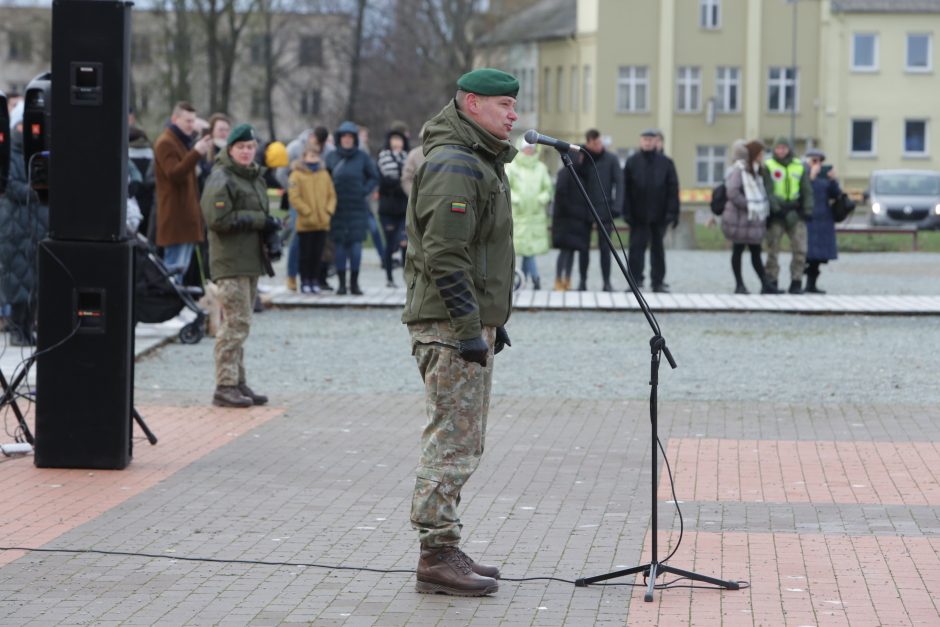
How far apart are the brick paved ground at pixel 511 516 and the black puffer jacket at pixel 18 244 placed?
3.74ft

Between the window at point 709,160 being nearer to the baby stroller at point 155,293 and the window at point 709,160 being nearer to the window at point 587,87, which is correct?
the window at point 587,87

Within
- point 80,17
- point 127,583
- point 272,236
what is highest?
point 80,17

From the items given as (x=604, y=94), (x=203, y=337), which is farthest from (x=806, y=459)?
(x=604, y=94)

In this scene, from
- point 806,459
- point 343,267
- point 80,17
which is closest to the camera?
point 80,17

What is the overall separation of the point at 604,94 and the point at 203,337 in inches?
2380

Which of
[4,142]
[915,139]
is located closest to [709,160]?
[915,139]

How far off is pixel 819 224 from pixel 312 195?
605 centimetres

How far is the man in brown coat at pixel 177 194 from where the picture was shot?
15.3 metres

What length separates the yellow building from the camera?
74.1m

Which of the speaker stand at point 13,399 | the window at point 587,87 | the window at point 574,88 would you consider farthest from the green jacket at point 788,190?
the window at point 574,88

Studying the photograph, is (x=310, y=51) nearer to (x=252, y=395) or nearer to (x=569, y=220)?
(x=569, y=220)

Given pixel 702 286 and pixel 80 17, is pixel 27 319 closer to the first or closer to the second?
pixel 80 17

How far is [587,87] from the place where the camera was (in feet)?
252

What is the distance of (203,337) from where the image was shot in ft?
51.2
